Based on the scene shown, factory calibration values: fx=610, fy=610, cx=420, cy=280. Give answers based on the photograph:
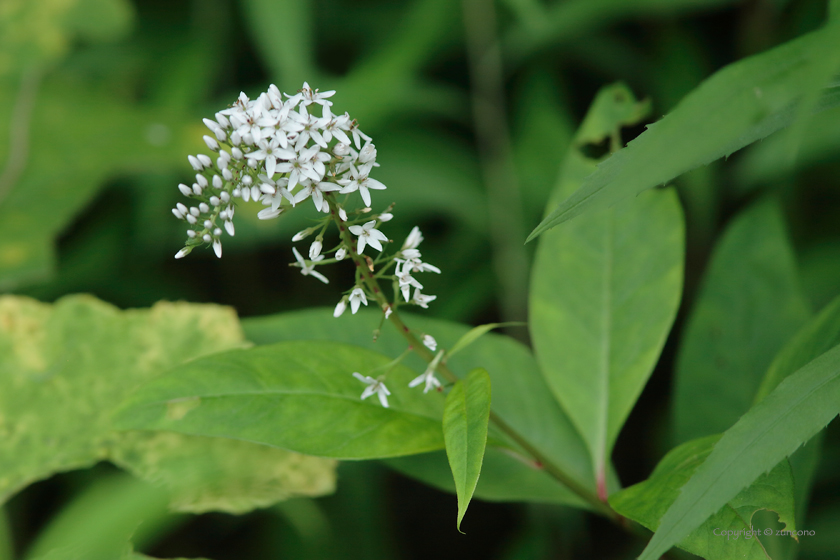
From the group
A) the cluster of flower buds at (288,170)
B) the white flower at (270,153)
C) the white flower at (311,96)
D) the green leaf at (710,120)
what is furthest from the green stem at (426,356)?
the green leaf at (710,120)

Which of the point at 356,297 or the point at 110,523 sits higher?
the point at 356,297

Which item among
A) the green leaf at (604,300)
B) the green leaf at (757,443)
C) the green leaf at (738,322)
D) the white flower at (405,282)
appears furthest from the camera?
the green leaf at (738,322)

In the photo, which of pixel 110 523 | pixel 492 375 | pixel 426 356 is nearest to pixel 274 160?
pixel 426 356

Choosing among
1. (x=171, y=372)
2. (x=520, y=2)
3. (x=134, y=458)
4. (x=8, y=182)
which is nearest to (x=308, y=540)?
(x=134, y=458)

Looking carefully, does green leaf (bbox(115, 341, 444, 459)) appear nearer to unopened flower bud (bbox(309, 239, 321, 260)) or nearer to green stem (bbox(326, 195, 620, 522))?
green stem (bbox(326, 195, 620, 522))

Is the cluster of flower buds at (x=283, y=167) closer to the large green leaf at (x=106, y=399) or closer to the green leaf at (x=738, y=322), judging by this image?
the large green leaf at (x=106, y=399)

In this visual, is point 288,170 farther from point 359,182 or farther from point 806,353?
point 806,353
